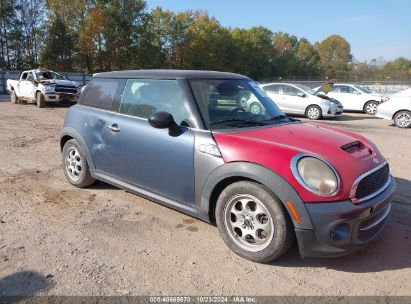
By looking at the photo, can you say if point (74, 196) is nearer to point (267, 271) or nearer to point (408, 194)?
point (267, 271)

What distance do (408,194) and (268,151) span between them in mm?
3132

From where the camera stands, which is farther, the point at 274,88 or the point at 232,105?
the point at 274,88

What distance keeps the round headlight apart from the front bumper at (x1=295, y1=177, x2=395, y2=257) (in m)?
0.12

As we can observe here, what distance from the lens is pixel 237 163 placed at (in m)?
3.34

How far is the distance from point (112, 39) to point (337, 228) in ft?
166

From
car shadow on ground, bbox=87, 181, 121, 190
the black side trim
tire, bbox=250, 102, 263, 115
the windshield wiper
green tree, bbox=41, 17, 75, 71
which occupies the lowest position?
car shadow on ground, bbox=87, 181, 121, 190

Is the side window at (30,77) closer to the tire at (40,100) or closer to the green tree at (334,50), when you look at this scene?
the tire at (40,100)

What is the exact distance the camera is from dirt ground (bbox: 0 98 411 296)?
9.84 ft

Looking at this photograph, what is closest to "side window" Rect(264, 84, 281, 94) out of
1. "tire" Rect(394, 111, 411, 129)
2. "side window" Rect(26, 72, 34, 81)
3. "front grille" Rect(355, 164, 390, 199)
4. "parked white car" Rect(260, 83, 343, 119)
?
"parked white car" Rect(260, 83, 343, 119)

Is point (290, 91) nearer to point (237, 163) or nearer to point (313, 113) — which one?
point (313, 113)

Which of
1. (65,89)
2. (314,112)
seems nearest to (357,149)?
(314,112)

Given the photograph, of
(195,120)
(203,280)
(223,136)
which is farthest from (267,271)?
(195,120)

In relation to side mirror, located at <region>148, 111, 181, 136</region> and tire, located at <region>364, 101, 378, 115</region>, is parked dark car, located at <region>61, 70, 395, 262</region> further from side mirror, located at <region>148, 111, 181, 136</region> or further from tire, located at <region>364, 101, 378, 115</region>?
tire, located at <region>364, 101, 378, 115</region>

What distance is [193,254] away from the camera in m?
3.52
